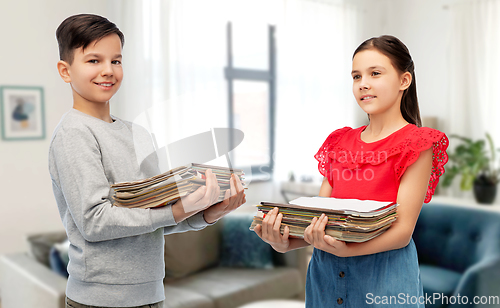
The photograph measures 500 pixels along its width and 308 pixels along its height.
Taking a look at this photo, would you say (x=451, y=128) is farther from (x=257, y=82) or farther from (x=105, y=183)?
(x=105, y=183)

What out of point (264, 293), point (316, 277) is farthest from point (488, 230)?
point (316, 277)

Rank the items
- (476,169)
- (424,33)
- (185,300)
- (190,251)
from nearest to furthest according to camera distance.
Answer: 1. (185,300)
2. (190,251)
3. (476,169)
4. (424,33)

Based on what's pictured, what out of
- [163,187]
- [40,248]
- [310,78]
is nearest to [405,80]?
[163,187]

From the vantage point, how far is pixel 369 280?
0.91 metres

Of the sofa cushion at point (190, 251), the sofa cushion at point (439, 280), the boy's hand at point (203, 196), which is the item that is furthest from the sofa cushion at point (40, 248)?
the sofa cushion at point (439, 280)

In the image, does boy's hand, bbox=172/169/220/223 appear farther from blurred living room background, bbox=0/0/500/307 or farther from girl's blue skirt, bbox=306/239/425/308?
blurred living room background, bbox=0/0/500/307

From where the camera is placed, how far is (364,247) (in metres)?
0.84

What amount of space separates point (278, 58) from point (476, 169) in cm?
225

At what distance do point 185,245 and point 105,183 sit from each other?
159cm

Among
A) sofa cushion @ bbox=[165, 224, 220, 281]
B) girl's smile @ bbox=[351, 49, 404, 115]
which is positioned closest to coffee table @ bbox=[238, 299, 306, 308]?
sofa cushion @ bbox=[165, 224, 220, 281]

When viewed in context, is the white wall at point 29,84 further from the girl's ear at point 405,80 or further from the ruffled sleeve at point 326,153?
the girl's ear at point 405,80

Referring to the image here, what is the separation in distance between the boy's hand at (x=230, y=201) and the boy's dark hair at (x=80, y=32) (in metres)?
0.42

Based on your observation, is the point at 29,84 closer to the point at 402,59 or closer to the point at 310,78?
the point at 310,78

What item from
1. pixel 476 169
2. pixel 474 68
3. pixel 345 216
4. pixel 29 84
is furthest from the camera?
pixel 474 68
